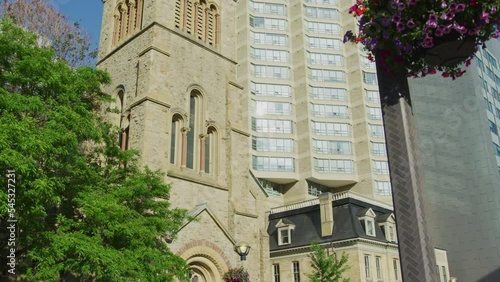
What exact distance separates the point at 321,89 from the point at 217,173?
137ft

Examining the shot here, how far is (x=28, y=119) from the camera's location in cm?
1305

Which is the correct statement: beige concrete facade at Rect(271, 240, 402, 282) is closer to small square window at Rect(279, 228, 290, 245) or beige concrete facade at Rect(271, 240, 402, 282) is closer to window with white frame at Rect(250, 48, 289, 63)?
small square window at Rect(279, 228, 290, 245)

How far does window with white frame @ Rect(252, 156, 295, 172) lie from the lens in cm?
5841

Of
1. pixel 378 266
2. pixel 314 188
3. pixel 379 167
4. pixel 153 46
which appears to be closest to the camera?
pixel 153 46

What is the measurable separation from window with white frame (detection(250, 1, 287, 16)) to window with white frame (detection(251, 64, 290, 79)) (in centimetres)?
862

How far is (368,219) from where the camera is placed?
33.3 m

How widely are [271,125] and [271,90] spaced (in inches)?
194

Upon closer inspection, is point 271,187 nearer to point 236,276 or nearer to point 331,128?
point 331,128

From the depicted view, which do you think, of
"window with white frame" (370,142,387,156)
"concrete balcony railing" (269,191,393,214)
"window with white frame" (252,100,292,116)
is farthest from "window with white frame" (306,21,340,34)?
"concrete balcony railing" (269,191,393,214)

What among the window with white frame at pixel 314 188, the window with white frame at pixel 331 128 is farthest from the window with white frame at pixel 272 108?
the window with white frame at pixel 314 188

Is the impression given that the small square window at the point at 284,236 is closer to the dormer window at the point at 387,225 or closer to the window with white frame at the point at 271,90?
the dormer window at the point at 387,225

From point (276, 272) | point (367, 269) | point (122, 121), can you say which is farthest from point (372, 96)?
point (122, 121)

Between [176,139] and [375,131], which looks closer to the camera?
[176,139]

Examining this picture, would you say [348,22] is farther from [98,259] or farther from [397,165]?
[397,165]
